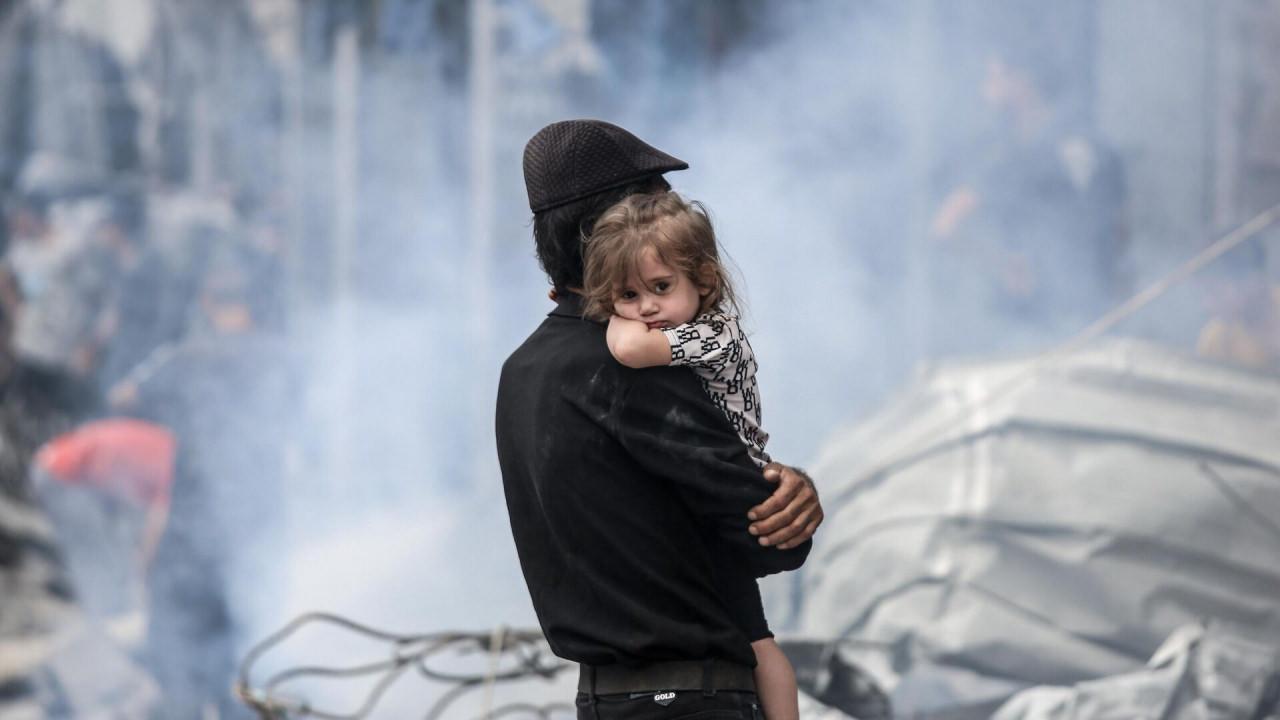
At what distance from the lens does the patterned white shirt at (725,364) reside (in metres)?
1.34

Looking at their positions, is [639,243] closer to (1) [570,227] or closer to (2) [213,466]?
(1) [570,227]

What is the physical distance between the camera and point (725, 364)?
4.50 feet

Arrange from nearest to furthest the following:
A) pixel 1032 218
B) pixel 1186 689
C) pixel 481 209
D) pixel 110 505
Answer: pixel 1186 689 < pixel 1032 218 < pixel 481 209 < pixel 110 505

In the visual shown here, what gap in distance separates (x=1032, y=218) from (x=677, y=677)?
2475 mm

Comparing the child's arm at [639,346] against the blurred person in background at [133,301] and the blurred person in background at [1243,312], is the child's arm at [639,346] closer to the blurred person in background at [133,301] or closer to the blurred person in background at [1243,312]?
the blurred person in background at [1243,312]

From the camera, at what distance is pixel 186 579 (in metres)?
4.25

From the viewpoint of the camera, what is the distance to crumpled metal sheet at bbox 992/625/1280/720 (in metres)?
2.88

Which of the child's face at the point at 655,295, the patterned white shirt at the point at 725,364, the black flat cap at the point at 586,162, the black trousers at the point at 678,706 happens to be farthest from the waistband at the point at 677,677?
the black flat cap at the point at 586,162

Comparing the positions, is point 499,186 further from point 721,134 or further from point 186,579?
point 186,579

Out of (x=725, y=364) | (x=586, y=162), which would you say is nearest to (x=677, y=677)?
(x=725, y=364)

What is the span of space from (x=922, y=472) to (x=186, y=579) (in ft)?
8.39

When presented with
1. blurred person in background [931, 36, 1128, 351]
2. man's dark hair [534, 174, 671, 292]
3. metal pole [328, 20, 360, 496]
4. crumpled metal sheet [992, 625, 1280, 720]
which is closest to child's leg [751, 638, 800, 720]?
man's dark hair [534, 174, 671, 292]

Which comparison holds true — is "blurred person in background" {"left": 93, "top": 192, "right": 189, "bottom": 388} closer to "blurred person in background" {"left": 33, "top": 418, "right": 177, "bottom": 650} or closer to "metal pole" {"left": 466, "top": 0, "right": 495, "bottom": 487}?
"blurred person in background" {"left": 33, "top": 418, "right": 177, "bottom": 650}

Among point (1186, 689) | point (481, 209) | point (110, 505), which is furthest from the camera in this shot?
point (110, 505)
